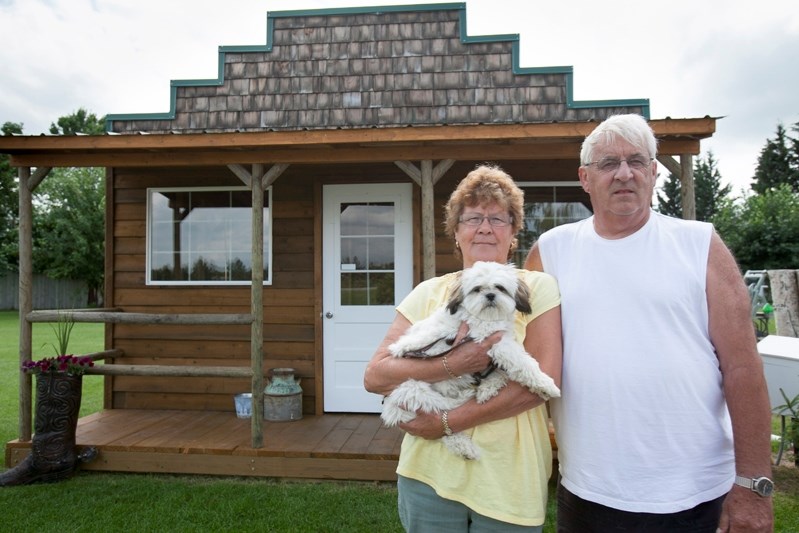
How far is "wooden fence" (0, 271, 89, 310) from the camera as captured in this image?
2745 centimetres

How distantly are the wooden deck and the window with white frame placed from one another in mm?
1663

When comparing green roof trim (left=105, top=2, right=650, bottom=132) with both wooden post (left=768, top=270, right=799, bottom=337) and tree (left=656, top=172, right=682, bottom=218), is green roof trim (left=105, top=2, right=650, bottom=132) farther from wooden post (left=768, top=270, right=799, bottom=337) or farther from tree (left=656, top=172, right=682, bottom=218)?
tree (left=656, top=172, right=682, bottom=218)

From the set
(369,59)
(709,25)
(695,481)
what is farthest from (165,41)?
(695,481)

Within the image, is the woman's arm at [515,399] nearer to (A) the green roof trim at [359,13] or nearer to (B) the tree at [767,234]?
(A) the green roof trim at [359,13]

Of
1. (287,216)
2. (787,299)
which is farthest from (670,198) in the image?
(287,216)

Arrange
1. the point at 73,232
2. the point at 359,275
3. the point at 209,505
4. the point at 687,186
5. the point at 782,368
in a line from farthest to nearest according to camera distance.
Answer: the point at 73,232, the point at 359,275, the point at 782,368, the point at 687,186, the point at 209,505

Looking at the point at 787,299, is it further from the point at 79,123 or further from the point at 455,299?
the point at 79,123

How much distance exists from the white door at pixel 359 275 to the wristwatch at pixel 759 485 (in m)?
4.56

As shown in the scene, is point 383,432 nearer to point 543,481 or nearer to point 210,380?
point 210,380

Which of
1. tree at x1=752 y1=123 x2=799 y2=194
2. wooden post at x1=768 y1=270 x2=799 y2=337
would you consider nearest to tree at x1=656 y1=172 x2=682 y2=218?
tree at x1=752 y1=123 x2=799 y2=194

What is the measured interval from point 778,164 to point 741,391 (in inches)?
1486

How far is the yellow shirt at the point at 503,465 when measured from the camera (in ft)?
5.22

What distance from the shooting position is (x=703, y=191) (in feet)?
124

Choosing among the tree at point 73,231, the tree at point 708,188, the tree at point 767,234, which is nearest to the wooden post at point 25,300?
the tree at point 767,234
